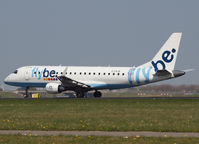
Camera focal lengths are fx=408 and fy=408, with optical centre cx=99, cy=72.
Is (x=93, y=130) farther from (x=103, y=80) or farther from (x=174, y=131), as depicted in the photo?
(x=103, y=80)

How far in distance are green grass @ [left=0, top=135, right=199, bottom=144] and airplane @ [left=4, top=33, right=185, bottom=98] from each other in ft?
124

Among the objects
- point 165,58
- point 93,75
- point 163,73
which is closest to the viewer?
point 163,73

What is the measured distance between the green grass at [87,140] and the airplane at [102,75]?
37.8m

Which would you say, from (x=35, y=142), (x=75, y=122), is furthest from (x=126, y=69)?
(x=35, y=142)

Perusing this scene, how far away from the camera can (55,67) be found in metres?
59.1

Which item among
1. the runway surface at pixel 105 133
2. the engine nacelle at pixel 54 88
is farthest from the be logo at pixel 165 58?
the runway surface at pixel 105 133

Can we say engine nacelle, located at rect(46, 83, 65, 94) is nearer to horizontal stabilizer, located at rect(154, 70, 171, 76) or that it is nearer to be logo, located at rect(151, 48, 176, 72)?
horizontal stabilizer, located at rect(154, 70, 171, 76)

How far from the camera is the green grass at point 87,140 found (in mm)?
15453

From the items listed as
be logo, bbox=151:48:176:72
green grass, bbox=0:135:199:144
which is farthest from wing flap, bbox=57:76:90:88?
green grass, bbox=0:135:199:144

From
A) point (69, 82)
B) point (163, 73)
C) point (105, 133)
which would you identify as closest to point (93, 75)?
point (69, 82)

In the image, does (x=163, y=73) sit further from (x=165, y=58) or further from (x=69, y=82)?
(x=69, y=82)

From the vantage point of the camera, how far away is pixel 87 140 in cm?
1600

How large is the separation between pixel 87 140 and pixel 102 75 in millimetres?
41661

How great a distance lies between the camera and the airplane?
2184 inches
